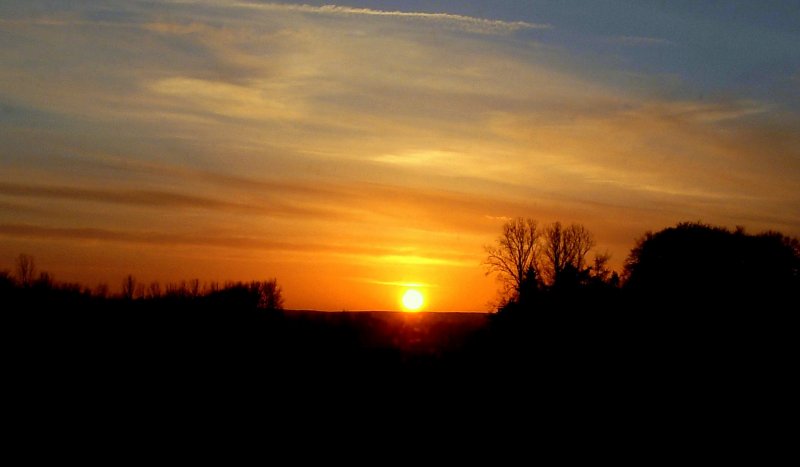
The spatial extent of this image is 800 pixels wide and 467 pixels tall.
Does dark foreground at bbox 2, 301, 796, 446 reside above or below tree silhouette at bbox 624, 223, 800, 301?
below

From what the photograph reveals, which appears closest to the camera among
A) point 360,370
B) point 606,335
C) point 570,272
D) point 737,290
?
point 360,370

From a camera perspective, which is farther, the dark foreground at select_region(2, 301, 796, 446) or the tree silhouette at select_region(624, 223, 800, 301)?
the tree silhouette at select_region(624, 223, 800, 301)

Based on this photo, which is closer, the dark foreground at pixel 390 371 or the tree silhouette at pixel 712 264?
the dark foreground at pixel 390 371

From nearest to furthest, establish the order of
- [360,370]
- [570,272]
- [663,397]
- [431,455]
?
[431,455], [663,397], [360,370], [570,272]

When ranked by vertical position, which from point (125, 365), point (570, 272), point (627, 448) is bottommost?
point (627, 448)

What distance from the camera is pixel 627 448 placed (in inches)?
821

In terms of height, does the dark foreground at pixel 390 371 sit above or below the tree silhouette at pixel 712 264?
below

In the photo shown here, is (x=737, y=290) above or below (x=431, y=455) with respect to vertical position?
above

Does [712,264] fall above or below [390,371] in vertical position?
above

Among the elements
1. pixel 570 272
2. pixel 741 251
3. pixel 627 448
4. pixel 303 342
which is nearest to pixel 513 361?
pixel 303 342

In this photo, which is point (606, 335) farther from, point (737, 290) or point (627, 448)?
point (627, 448)

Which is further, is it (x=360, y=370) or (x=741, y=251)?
(x=741, y=251)

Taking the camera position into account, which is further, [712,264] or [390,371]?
[712,264]

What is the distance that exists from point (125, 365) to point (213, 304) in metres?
16.1
